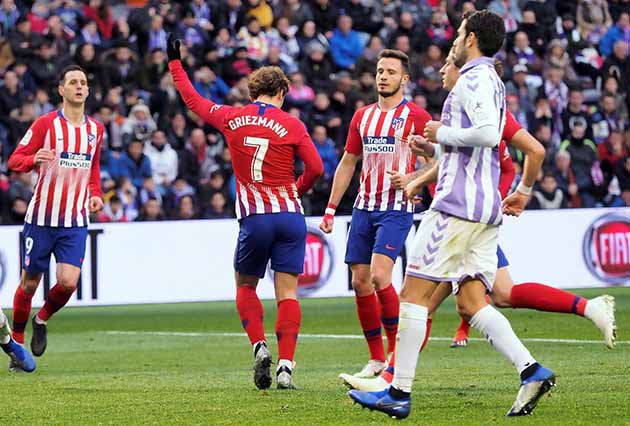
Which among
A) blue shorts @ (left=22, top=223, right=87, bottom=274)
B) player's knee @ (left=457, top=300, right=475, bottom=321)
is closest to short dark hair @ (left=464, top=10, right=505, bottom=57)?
player's knee @ (left=457, top=300, right=475, bottom=321)

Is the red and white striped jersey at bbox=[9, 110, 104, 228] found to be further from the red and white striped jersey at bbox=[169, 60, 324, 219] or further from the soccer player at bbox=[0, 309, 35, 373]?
the red and white striped jersey at bbox=[169, 60, 324, 219]

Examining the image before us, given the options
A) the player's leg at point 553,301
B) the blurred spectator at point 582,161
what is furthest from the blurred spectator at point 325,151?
the player's leg at point 553,301

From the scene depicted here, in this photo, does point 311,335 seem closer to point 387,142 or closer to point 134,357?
point 134,357

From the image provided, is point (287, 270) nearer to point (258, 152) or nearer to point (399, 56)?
point (258, 152)

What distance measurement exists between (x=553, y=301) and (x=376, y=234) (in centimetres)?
216

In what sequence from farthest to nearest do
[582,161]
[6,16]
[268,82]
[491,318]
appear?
[582,161] → [6,16] → [268,82] → [491,318]

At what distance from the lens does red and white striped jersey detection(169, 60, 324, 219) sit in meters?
9.06

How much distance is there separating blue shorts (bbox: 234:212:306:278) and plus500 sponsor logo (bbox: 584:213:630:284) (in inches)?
376

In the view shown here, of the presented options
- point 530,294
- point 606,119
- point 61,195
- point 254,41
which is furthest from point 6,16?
point 530,294

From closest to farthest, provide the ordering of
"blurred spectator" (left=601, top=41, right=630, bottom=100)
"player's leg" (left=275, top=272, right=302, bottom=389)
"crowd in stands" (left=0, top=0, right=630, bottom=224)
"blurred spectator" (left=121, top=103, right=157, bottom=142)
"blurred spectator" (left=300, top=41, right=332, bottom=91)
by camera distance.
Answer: "player's leg" (left=275, top=272, right=302, bottom=389)
"crowd in stands" (left=0, top=0, right=630, bottom=224)
"blurred spectator" (left=121, top=103, right=157, bottom=142)
"blurred spectator" (left=300, top=41, right=332, bottom=91)
"blurred spectator" (left=601, top=41, right=630, bottom=100)

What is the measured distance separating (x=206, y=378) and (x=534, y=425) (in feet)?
12.3

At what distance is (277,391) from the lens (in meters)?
8.65

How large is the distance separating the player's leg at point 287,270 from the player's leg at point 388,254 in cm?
76

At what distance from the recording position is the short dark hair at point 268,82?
908 cm
